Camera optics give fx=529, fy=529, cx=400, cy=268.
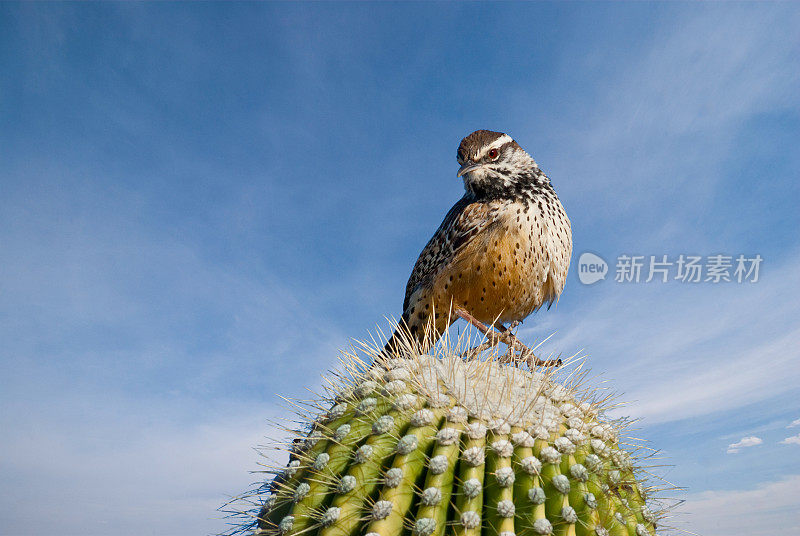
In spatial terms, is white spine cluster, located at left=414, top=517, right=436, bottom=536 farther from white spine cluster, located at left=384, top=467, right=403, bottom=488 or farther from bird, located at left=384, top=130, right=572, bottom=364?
bird, located at left=384, top=130, right=572, bottom=364

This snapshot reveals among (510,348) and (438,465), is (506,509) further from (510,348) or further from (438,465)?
(510,348)

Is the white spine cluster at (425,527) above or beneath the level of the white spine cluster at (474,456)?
beneath

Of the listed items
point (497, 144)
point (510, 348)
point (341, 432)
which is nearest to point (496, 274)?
point (497, 144)

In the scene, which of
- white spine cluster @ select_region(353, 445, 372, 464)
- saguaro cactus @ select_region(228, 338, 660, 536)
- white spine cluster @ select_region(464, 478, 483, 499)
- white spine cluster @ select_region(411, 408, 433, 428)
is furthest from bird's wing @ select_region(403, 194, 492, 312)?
A: white spine cluster @ select_region(464, 478, 483, 499)

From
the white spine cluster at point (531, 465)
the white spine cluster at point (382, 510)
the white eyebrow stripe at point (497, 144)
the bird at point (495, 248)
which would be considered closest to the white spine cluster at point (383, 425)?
the white spine cluster at point (382, 510)

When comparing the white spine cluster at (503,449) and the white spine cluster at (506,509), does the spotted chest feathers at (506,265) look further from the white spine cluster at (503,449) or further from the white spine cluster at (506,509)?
the white spine cluster at (506,509)

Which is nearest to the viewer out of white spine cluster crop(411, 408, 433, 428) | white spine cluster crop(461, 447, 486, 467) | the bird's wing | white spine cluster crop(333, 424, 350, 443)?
white spine cluster crop(461, 447, 486, 467)

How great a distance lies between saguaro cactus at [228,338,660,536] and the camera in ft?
5.75

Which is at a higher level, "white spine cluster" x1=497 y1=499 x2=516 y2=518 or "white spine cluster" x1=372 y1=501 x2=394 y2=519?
"white spine cluster" x1=497 y1=499 x2=516 y2=518

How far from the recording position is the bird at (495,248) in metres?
3.84

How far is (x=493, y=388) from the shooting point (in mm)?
2109

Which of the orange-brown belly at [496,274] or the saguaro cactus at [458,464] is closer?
the saguaro cactus at [458,464]

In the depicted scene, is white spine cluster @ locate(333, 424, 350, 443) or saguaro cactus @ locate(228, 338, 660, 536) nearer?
saguaro cactus @ locate(228, 338, 660, 536)

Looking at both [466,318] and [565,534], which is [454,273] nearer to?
[466,318]
